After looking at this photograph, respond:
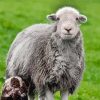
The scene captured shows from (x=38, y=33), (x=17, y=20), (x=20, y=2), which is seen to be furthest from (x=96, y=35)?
(x=38, y=33)

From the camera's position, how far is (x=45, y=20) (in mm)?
25344

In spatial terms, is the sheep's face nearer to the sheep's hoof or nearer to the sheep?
the sheep

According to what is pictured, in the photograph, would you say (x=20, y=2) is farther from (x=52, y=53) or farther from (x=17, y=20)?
(x=52, y=53)

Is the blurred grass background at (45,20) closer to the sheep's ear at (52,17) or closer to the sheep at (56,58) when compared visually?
the sheep at (56,58)

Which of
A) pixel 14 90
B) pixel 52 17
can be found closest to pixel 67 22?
pixel 52 17

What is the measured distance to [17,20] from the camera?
24.2 metres

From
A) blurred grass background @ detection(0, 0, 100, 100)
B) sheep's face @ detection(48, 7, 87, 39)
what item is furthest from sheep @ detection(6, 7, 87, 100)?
blurred grass background @ detection(0, 0, 100, 100)

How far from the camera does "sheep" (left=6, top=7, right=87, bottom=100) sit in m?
9.72

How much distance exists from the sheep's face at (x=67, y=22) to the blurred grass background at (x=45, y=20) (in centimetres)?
288

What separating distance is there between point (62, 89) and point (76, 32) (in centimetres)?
109

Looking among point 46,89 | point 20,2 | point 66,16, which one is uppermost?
point 66,16

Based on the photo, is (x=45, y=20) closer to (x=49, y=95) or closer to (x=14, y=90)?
(x=49, y=95)

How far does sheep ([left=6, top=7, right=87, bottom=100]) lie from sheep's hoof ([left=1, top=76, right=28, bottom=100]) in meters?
0.35

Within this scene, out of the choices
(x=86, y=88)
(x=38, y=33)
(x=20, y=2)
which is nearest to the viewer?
(x=38, y=33)
